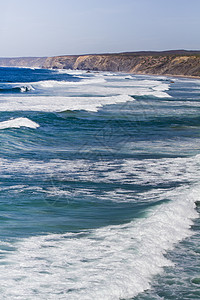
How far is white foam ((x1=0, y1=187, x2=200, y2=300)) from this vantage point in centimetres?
484

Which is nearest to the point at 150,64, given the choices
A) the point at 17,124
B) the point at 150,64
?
the point at 150,64

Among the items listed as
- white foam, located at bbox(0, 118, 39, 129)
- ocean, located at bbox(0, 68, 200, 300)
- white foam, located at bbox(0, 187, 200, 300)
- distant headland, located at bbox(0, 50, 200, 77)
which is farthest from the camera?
distant headland, located at bbox(0, 50, 200, 77)

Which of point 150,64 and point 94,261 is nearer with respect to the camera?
point 94,261

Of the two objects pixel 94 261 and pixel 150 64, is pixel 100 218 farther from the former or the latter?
pixel 150 64

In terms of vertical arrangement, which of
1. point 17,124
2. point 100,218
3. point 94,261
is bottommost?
point 94,261

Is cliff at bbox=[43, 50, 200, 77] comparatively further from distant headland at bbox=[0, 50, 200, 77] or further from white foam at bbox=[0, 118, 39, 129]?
white foam at bbox=[0, 118, 39, 129]

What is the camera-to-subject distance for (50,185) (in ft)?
31.1

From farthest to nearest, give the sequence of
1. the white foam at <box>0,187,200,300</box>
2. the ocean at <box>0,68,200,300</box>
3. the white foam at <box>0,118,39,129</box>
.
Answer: the white foam at <box>0,118,39,129</box> < the ocean at <box>0,68,200,300</box> < the white foam at <box>0,187,200,300</box>

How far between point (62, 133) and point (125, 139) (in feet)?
10.3

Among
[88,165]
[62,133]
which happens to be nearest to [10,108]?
[62,133]

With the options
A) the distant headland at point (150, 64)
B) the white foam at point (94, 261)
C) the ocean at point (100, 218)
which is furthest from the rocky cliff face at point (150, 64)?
the white foam at point (94, 261)

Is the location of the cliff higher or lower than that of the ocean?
higher

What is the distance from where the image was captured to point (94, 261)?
221 inches

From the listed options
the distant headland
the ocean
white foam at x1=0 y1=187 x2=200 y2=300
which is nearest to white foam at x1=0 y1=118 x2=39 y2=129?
the ocean
